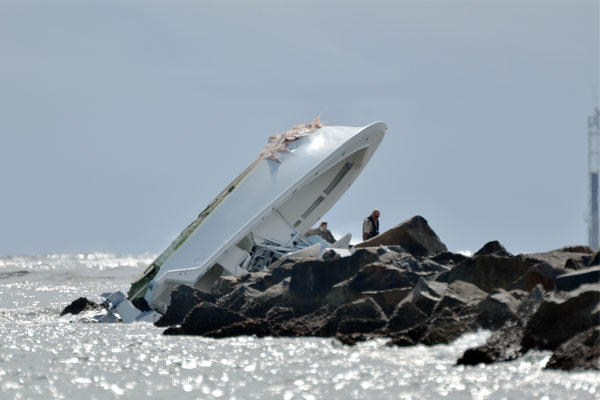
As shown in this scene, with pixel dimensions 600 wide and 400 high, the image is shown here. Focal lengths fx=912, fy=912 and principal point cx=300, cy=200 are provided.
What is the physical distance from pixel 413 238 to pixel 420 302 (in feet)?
21.4

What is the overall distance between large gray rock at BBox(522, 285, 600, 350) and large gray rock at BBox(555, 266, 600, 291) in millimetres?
323

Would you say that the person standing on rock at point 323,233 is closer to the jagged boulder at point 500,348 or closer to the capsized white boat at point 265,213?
the capsized white boat at point 265,213

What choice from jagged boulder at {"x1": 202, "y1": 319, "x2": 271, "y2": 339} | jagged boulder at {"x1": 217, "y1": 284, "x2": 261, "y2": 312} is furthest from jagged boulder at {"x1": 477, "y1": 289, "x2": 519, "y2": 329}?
jagged boulder at {"x1": 217, "y1": 284, "x2": 261, "y2": 312}

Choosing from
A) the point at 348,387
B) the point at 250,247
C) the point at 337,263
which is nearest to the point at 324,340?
the point at 337,263

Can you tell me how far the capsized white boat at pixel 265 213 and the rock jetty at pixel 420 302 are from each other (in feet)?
4.10

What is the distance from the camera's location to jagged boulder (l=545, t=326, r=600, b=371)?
10.4 meters

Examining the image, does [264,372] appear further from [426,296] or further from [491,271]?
[491,271]

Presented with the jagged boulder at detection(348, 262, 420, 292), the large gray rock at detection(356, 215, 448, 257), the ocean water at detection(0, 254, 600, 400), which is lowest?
the ocean water at detection(0, 254, 600, 400)

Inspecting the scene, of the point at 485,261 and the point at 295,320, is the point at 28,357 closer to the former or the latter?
the point at 295,320

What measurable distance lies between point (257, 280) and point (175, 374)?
625 centimetres

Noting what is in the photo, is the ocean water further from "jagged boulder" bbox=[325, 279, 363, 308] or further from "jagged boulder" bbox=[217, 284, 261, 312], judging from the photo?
"jagged boulder" bbox=[217, 284, 261, 312]

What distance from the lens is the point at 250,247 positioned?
21.4m

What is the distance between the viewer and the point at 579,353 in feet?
34.5

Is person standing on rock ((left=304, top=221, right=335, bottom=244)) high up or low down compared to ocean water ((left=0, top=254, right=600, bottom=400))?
up
